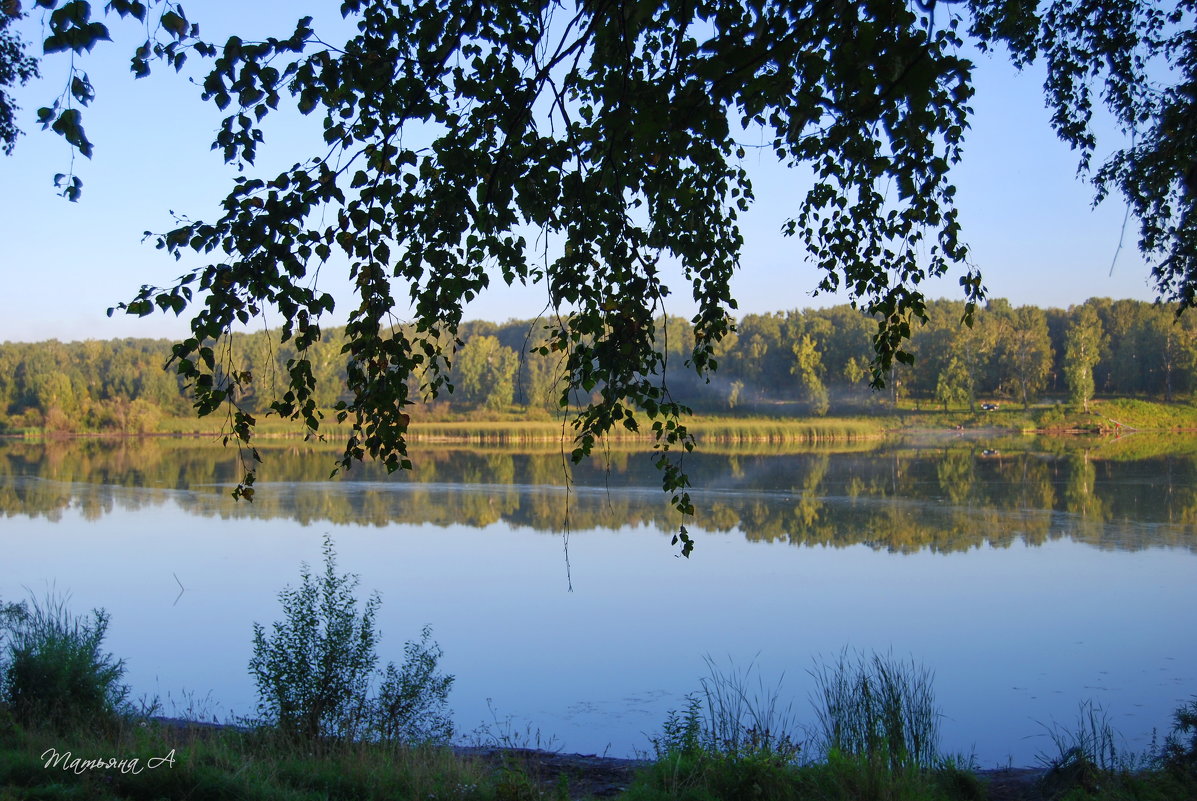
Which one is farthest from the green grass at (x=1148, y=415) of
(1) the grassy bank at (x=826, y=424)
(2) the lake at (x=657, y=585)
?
(2) the lake at (x=657, y=585)

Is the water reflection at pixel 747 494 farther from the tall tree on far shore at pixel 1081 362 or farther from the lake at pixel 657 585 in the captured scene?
the tall tree on far shore at pixel 1081 362

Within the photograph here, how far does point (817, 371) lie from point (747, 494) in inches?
1443

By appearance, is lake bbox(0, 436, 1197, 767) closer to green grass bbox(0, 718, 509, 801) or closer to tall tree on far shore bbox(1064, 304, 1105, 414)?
green grass bbox(0, 718, 509, 801)

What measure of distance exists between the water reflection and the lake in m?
0.15

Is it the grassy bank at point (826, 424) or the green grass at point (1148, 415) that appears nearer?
the grassy bank at point (826, 424)

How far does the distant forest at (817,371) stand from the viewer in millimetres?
50906

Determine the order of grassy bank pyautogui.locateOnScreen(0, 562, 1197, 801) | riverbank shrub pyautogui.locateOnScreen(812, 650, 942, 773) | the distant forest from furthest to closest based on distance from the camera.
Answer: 1. the distant forest
2. riverbank shrub pyautogui.locateOnScreen(812, 650, 942, 773)
3. grassy bank pyautogui.locateOnScreen(0, 562, 1197, 801)

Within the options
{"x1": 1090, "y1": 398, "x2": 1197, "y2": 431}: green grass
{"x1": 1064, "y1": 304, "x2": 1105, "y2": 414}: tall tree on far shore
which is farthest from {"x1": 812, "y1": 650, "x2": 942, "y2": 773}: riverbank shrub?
{"x1": 1090, "y1": 398, "x2": 1197, "y2": 431}: green grass

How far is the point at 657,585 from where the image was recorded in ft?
38.1

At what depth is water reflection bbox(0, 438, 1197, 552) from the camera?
16.0 m

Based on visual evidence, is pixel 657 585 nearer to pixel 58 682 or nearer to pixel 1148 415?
pixel 58 682

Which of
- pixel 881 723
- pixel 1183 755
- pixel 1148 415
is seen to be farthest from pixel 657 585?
pixel 1148 415

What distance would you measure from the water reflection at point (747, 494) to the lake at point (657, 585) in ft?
0.50

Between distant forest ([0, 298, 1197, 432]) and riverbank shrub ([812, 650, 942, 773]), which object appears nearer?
riverbank shrub ([812, 650, 942, 773])
